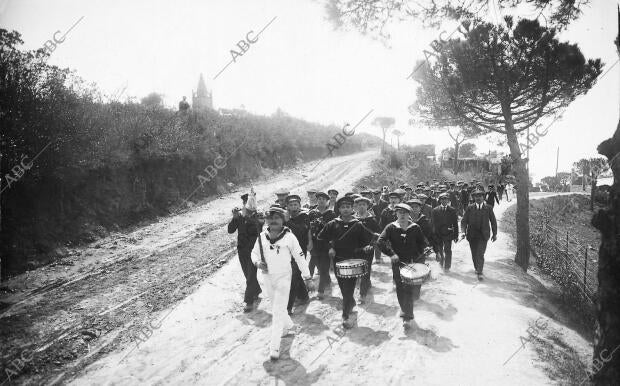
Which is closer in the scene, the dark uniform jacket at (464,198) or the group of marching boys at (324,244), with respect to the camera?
the group of marching boys at (324,244)

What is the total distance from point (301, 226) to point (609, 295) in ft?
14.9

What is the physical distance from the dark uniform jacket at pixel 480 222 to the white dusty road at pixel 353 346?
134 centimetres

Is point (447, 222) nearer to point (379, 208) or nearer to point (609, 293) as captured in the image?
point (379, 208)

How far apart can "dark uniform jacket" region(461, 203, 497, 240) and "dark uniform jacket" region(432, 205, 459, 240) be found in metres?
0.33

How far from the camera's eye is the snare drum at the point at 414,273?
498 centimetres

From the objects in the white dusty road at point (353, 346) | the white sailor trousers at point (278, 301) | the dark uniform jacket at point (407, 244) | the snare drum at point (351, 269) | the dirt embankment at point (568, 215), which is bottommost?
the dirt embankment at point (568, 215)

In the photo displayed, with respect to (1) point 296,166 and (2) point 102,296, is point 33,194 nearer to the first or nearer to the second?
(2) point 102,296

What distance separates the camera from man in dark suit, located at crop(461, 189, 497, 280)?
7961 millimetres

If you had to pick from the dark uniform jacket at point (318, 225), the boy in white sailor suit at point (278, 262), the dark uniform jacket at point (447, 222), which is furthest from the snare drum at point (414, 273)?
the dark uniform jacket at point (447, 222)

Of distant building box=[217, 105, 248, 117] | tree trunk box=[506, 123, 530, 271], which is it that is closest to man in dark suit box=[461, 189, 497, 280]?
tree trunk box=[506, 123, 530, 271]

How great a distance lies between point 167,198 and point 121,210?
222 cm

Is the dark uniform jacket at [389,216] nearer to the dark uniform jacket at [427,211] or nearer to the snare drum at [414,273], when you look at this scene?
the dark uniform jacket at [427,211]

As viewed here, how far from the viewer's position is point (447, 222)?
28.0ft

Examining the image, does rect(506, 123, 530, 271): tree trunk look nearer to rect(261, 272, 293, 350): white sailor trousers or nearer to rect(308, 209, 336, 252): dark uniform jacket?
rect(308, 209, 336, 252): dark uniform jacket
